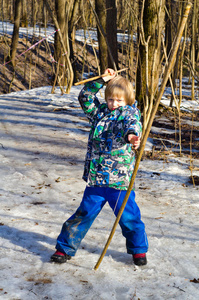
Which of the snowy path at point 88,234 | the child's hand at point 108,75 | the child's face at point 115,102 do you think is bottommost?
the snowy path at point 88,234

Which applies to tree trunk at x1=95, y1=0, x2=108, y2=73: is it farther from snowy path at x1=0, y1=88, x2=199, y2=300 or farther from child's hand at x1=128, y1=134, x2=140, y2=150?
child's hand at x1=128, y1=134, x2=140, y2=150

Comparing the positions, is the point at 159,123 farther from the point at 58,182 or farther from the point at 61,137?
the point at 58,182

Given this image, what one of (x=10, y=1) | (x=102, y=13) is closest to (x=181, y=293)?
(x=102, y=13)

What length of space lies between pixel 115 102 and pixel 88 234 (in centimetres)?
120

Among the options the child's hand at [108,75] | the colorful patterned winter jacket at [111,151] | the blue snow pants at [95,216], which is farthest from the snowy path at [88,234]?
the child's hand at [108,75]

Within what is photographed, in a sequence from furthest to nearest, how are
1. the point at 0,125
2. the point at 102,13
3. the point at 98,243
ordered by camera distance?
the point at 102,13
the point at 0,125
the point at 98,243

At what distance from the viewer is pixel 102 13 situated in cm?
1009

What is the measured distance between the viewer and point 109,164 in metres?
2.29

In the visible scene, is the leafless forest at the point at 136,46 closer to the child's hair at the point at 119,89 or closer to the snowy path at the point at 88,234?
the child's hair at the point at 119,89

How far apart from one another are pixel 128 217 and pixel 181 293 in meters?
0.58

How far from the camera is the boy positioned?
229cm

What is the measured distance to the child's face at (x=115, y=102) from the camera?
231cm

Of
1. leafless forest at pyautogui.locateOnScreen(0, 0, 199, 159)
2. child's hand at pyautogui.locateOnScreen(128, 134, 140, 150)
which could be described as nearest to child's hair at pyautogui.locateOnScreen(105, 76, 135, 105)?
leafless forest at pyautogui.locateOnScreen(0, 0, 199, 159)

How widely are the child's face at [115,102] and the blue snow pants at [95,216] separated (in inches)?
22.2
